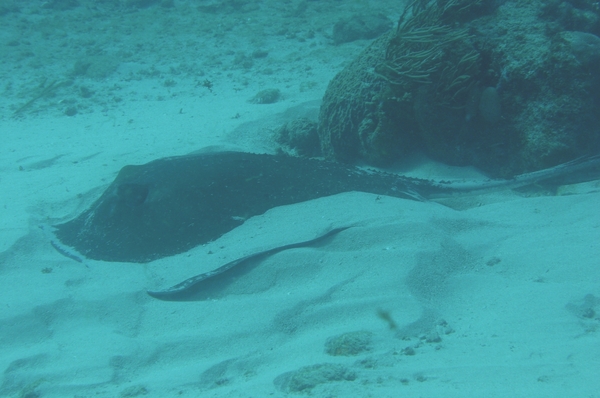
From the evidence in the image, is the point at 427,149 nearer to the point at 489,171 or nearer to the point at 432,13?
the point at 489,171

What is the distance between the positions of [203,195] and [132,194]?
0.86 m

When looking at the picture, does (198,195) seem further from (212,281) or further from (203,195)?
(212,281)

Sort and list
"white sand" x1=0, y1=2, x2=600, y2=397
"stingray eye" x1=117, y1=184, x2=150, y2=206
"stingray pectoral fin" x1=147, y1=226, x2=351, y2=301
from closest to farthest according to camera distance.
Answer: "white sand" x1=0, y1=2, x2=600, y2=397
"stingray pectoral fin" x1=147, y1=226, x2=351, y2=301
"stingray eye" x1=117, y1=184, x2=150, y2=206

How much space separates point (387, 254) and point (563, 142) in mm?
2907

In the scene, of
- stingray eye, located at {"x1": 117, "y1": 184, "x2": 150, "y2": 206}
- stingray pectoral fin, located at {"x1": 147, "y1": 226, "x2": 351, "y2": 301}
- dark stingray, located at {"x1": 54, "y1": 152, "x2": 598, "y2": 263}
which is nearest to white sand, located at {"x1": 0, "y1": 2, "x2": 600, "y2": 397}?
stingray pectoral fin, located at {"x1": 147, "y1": 226, "x2": 351, "y2": 301}

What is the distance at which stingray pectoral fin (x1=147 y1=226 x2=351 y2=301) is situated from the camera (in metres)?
3.63

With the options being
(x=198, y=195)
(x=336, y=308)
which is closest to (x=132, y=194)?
(x=198, y=195)

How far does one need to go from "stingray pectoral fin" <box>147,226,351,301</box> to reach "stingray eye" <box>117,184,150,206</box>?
1296 millimetres

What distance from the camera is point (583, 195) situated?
4492 millimetres

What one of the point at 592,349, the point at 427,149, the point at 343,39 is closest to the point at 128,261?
the point at 592,349

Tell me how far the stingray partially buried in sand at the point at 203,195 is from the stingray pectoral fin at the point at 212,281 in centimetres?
1

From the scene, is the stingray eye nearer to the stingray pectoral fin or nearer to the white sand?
the white sand

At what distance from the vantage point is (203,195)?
4.55m

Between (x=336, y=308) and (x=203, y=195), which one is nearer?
(x=336, y=308)
